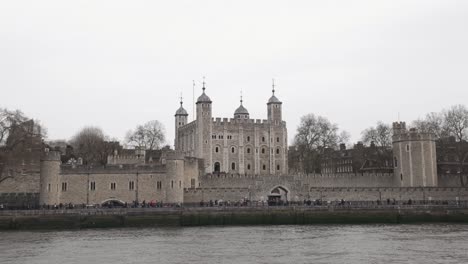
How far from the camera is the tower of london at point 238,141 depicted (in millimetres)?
78062

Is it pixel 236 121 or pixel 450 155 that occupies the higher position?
pixel 236 121

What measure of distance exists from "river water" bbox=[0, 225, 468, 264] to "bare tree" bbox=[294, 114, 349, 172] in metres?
33.1

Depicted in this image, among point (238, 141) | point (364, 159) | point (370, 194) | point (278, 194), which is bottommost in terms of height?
point (370, 194)

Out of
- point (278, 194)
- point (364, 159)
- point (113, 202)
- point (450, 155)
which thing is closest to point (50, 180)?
point (113, 202)

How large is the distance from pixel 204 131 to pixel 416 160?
26.7m

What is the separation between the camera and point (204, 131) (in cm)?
7788

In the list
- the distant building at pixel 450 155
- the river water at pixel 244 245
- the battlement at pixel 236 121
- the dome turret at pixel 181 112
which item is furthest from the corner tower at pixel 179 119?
the river water at pixel 244 245

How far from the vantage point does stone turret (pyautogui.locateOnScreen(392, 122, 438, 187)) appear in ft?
207

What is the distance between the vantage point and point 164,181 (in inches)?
2251

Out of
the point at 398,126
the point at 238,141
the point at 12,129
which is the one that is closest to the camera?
the point at 12,129

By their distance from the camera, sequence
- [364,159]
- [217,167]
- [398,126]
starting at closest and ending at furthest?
[398,126]
[217,167]
[364,159]

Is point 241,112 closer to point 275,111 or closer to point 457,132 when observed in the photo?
point 275,111

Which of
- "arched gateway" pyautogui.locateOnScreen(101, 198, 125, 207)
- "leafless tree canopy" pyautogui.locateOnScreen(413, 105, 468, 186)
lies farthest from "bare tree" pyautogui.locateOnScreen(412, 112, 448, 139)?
"arched gateway" pyautogui.locateOnScreen(101, 198, 125, 207)

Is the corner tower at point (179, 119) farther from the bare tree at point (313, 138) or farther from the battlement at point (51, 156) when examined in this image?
the battlement at point (51, 156)
